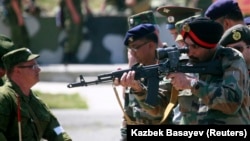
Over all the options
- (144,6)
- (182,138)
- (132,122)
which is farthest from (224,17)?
(144,6)

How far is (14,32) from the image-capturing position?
61.8 feet

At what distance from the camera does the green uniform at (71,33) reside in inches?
738

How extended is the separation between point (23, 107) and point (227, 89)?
1.53m

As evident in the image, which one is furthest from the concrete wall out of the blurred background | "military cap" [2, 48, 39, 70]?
"military cap" [2, 48, 39, 70]

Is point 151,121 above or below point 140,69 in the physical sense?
below

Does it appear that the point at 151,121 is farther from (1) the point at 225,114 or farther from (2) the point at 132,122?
(1) the point at 225,114

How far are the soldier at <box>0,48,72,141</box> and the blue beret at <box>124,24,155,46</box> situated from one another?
2.90ft

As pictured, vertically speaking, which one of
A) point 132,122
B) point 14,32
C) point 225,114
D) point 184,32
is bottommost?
point 14,32

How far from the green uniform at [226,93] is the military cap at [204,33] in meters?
0.10

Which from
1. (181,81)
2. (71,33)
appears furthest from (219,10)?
(71,33)

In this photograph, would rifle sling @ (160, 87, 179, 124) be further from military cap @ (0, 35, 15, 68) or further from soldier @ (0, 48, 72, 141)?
military cap @ (0, 35, 15, 68)

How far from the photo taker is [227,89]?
18.8 feet

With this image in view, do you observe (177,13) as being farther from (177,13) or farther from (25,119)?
(25,119)

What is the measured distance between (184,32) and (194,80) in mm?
352
